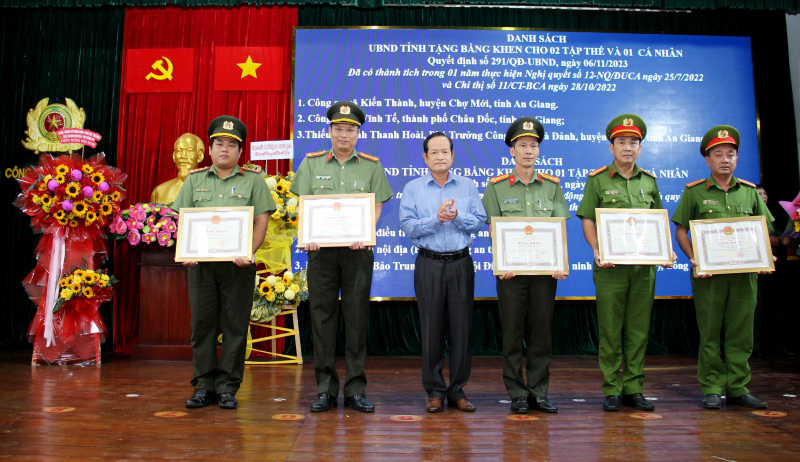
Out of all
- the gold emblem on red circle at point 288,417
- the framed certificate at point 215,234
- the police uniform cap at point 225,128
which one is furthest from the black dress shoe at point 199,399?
the police uniform cap at point 225,128

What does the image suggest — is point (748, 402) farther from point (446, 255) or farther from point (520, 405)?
point (446, 255)

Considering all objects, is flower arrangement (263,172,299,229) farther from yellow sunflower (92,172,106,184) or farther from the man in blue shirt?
the man in blue shirt

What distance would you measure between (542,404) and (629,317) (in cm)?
65

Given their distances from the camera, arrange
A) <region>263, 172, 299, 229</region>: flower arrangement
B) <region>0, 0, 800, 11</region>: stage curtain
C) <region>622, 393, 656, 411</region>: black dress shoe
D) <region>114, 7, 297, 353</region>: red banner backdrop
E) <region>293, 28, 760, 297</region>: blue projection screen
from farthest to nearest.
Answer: <region>114, 7, 297, 353</region>: red banner backdrop < <region>0, 0, 800, 11</region>: stage curtain < <region>293, 28, 760, 297</region>: blue projection screen < <region>263, 172, 299, 229</region>: flower arrangement < <region>622, 393, 656, 411</region>: black dress shoe

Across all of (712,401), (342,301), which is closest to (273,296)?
(342,301)

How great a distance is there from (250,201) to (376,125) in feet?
7.38

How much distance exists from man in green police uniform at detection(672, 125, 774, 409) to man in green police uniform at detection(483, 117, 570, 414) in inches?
33.4

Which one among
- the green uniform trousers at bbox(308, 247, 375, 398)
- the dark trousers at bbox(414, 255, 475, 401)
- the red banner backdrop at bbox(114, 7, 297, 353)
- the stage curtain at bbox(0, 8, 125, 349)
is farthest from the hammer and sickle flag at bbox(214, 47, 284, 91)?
the dark trousers at bbox(414, 255, 475, 401)

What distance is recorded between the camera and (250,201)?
287cm

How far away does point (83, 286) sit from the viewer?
14.0 feet

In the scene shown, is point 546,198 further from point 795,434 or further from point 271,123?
point 271,123

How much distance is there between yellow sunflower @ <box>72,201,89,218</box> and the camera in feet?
13.8

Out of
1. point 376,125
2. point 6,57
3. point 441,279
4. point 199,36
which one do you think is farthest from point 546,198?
point 6,57

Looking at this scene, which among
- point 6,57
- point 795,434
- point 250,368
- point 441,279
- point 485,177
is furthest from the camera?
point 6,57
